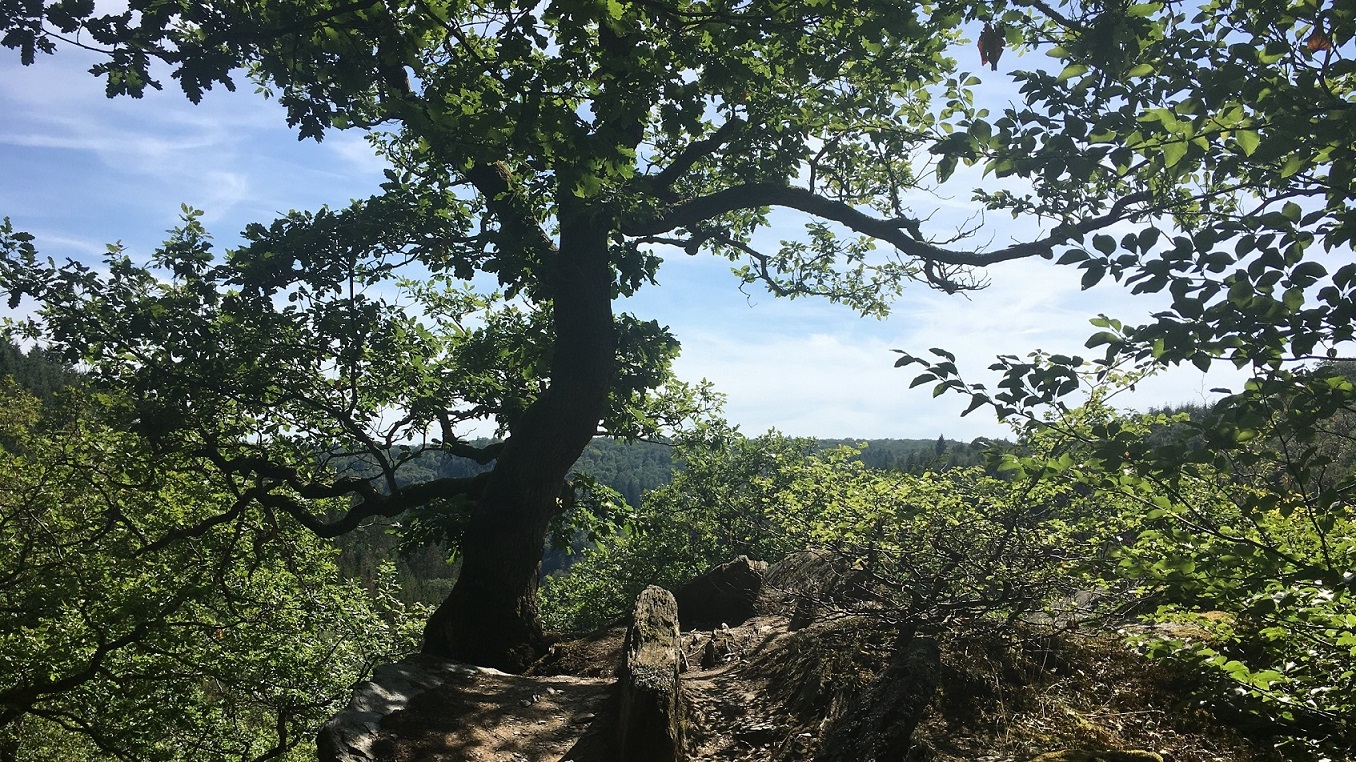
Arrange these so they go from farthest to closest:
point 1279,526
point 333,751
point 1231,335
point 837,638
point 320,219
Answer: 1. point 320,219
2. point 837,638
3. point 333,751
4. point 1279,526
5. point 1231,335

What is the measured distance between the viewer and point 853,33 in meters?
6.64

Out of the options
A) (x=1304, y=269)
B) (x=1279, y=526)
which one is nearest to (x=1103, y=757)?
(x=1279, y=526)

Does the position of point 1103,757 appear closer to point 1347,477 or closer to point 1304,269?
point 1347,477

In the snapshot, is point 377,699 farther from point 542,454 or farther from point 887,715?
point 887,715

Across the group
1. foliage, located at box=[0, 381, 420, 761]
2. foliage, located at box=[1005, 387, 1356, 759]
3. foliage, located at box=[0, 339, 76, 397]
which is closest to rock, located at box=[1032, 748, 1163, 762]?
foliage, located at box=[1005, 387, 1356, 759]

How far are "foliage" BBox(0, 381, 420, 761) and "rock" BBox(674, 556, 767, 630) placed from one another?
460 cm

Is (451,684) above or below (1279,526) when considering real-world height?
below

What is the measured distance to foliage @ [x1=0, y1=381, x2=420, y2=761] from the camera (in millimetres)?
11031

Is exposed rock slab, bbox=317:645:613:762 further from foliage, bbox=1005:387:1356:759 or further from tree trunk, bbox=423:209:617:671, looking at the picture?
foliage, bbox=1005:387:1356:759

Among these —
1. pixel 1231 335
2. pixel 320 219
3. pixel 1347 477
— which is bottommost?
pixel 1347 477

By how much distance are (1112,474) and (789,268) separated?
10475 millimetres

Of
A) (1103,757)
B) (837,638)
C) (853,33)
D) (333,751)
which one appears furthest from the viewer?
(853,33)

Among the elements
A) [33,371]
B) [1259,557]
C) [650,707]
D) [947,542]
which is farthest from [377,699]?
[33,371]

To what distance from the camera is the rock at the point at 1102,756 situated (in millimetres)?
4039
